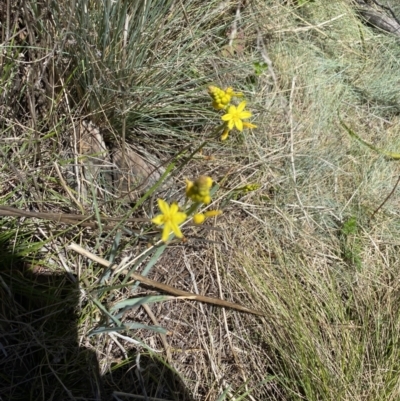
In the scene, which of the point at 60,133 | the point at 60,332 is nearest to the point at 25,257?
the point at 60,332

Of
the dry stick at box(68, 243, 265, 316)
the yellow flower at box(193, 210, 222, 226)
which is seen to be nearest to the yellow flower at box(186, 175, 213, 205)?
the yellow flower at box(193, 210, 222, 226)

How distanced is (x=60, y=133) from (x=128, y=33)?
381mm

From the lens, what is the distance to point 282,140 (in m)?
1.96

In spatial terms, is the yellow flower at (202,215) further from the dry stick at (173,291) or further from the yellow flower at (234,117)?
the dry stick at (173,291)

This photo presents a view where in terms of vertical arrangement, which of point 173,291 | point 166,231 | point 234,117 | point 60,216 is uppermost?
point 234,117

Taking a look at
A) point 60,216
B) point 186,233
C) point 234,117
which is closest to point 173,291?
point 186,233

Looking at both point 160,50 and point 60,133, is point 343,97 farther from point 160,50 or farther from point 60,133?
point 60,133

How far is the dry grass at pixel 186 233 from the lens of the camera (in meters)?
1.41

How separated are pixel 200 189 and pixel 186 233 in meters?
0.76

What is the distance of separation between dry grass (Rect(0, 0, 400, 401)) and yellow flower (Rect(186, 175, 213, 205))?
0.33 m

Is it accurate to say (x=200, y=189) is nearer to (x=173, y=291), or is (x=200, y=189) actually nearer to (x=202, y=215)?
(x=202, y=215)

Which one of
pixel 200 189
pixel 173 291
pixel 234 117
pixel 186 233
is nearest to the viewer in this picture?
pixel 200 189

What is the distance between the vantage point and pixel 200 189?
87 cm

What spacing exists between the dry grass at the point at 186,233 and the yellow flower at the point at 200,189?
0.33m
